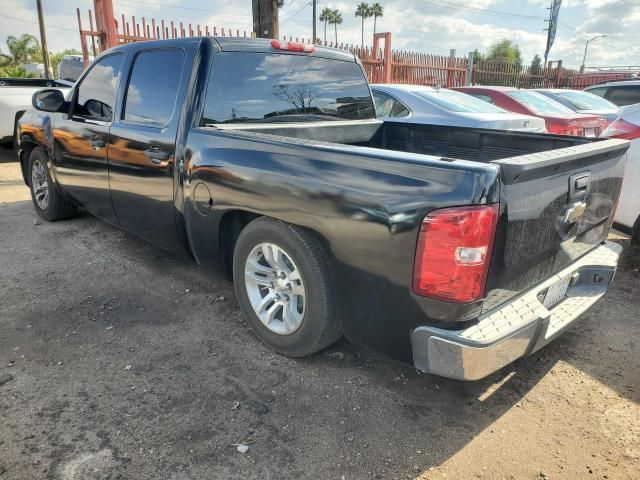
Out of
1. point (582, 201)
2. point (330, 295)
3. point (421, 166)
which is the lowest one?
point (330, 295)

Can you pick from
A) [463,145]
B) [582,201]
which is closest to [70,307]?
[463,145]

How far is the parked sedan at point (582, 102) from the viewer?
915 cm

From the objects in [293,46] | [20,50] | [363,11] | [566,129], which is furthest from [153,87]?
[363,11]

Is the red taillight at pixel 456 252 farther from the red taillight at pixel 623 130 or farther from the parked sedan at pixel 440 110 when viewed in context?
the parked sedan at pixel 440 110

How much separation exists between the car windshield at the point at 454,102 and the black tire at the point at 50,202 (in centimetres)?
466

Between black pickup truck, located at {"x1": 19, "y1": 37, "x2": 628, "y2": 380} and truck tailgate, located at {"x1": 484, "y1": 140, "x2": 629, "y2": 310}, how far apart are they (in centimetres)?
1

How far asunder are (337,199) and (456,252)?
66cm

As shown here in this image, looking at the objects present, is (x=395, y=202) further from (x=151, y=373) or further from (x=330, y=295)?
(x=151, y=373)

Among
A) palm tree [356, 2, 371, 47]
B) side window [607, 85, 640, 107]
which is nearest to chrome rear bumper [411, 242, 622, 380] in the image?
side window [607, 85, 640, 107]

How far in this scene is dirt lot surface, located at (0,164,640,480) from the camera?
7.38 ft

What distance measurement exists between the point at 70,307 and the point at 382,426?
2558 millimetres

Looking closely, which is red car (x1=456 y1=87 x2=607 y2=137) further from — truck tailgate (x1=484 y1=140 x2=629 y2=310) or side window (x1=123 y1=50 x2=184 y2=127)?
side window (x1=123 y1=50 x2=184 y2=127)

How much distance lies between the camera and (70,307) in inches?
146

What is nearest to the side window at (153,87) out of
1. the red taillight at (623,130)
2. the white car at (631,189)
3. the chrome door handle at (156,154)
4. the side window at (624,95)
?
the chrome door handle at (156,154)
